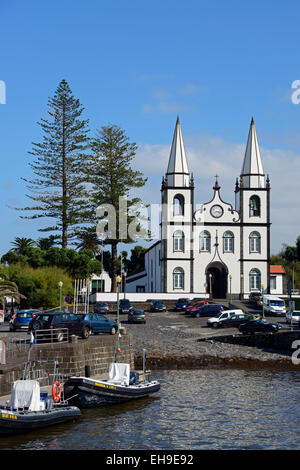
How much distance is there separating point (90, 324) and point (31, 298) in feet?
89.9

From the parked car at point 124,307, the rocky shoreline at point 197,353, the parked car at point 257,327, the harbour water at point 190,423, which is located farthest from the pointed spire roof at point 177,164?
the harbour water at point 190,423

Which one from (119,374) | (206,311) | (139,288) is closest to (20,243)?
(139,288)

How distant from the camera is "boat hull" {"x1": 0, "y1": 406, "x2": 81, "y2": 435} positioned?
1998 cm

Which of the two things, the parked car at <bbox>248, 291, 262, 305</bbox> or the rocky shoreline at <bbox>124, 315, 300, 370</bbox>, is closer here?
the rocky shoreline at <bbox>124, 315, 300, 370</bbox>

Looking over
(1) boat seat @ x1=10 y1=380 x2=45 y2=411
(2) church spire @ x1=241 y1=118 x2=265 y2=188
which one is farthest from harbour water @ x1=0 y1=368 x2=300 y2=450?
(2) church spire @ x1=241 y1=118 x2=265 y2=188

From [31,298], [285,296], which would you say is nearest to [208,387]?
[31,298]

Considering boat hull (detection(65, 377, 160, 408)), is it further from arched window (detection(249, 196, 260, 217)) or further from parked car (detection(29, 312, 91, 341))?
arched window (detection(249, 196, 260, 217))

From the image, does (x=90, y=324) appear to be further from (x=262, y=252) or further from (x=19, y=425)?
(x=262, y=252)

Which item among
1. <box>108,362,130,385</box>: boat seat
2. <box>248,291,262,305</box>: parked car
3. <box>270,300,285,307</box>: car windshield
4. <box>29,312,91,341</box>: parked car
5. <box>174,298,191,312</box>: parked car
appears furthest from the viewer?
<box>248,291,262,305</box>: parked car

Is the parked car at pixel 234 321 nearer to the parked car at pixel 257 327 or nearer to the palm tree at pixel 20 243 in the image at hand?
the parked car at pixel 257 327

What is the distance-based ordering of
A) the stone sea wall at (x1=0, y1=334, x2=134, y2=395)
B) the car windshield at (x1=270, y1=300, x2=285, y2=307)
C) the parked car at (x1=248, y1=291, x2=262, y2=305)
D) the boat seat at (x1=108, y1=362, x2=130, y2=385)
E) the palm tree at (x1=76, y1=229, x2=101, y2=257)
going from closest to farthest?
the stone sea wall at (x1=0, y1=334, x2=134, y2=395) → the boat seat at (x1=108, y1=362, x2=130, y2=385) → the car windshield at (x1=270, y1=300, x2=285, y2=307) → the parked car at (x1=248, y1=291, x2=262, y2=305) → the palm tree at (x1=76, y1=229, x2=101, y2=257)

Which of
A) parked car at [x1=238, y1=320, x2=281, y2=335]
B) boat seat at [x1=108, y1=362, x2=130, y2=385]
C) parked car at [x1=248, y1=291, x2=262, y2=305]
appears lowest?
boat seat at [x1=108, y1=362, x2=130, y2=385]

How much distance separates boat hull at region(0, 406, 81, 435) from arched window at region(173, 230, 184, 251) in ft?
172

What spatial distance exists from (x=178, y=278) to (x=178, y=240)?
4.33 metres
